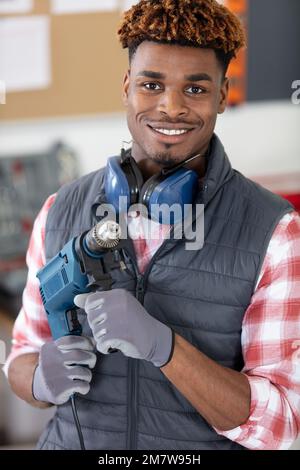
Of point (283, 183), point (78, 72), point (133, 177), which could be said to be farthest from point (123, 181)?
point (78, 72)

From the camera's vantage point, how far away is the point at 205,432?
1.08 metres

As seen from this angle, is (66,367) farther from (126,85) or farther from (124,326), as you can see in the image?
(126,85)

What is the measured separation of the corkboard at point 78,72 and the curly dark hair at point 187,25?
1.54 meters

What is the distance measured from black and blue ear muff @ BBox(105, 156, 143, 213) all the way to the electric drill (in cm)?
10

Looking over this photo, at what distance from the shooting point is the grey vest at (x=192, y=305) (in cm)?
105


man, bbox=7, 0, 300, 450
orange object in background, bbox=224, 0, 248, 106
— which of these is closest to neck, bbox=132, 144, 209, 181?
man, bbox=7, 0, 300, 450

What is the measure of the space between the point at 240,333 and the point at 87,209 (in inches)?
11.5

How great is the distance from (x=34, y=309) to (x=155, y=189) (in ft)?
1.01

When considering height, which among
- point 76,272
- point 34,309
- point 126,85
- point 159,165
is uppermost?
point 126,85

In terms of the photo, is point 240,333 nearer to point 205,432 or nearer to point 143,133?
point 205,432

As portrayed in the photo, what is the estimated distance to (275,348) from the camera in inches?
40.4

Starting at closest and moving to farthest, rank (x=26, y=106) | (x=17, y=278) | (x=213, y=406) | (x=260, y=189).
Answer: (x=213, y=406) → (x=260, y=189) → (x=17, y=278) → (x=26, y=106)

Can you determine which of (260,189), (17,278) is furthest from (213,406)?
(17,278)

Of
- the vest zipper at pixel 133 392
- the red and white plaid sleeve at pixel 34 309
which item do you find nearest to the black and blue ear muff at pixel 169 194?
the vest zipper at pixel 133 392
